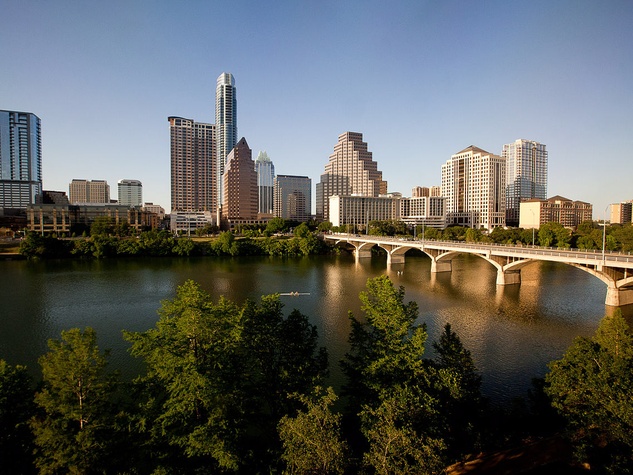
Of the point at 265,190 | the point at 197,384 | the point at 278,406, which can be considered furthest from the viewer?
the point at 265,190

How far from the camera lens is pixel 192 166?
153875 mm

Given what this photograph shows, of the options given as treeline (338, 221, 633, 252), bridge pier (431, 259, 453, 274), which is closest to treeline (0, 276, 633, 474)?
bridge pier (431, 259, 453, 274)

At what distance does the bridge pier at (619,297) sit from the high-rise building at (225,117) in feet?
563

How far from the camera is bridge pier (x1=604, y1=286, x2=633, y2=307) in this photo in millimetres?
33719

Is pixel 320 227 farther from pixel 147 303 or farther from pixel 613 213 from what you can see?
pixel 613 213

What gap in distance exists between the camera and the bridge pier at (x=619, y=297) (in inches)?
1328

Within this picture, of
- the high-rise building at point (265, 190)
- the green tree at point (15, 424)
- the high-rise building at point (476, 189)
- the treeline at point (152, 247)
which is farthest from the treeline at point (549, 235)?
the high-rise building at point (265, 190)

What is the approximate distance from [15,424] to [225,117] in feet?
630

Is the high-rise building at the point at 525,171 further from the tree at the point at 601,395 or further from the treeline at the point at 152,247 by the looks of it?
the tree at the point at 601,395

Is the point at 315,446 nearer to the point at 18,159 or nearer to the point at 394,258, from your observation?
the point at 394,258

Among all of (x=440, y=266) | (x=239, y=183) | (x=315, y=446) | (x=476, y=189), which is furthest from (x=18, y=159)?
(x=315, y=446)

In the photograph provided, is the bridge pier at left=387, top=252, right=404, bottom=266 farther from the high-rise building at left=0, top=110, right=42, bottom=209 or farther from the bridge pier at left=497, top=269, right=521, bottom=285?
the high-rise building at left=0, top=110, right=42, bottom=209

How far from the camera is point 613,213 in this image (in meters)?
153

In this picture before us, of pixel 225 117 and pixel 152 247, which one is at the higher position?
pixel 225 117
